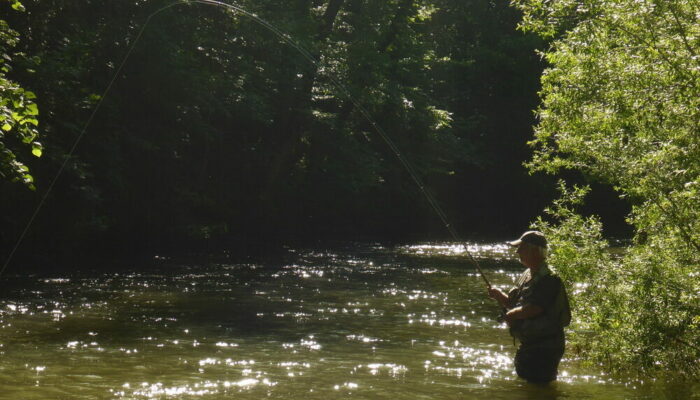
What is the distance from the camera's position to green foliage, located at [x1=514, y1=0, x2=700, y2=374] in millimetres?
7977

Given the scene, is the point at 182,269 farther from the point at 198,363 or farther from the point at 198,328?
the point at 198,363

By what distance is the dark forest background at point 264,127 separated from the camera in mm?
18922

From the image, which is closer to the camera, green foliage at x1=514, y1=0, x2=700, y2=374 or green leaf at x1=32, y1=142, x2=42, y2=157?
green leaf at x1=32, y1=142, x2=42, y2=157

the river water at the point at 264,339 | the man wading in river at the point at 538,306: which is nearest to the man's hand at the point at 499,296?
the man wading in river at the point at 538,306

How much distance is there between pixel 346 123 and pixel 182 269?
1370cm

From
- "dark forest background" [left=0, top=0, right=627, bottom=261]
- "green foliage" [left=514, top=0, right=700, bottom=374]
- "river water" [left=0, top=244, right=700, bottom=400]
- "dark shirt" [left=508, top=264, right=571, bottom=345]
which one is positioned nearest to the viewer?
"dark shirt" [left=508, top=264, right=571, bottom=345]

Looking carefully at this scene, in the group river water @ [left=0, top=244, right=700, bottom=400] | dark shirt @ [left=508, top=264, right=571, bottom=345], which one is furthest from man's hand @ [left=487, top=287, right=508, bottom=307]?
river water @ [left=0, top=244, right=700, bottom=400]

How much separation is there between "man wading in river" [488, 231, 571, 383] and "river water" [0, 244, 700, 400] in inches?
26.9

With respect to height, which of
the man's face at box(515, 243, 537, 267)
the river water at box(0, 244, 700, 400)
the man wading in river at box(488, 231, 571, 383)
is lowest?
the river water at box(0, 244, 700, 400)

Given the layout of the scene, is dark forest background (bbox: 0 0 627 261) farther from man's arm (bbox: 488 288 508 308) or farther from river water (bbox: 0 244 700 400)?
man's arm (bbox: 488 288 508 308)

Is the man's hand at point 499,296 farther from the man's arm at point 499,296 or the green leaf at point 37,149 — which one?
the green leaf at point 37,149

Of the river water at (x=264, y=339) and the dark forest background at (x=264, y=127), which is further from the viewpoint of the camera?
the dark forest background at (x=264, y=127)

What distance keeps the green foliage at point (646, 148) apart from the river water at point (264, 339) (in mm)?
552

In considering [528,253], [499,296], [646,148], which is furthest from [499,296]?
[646,148]
